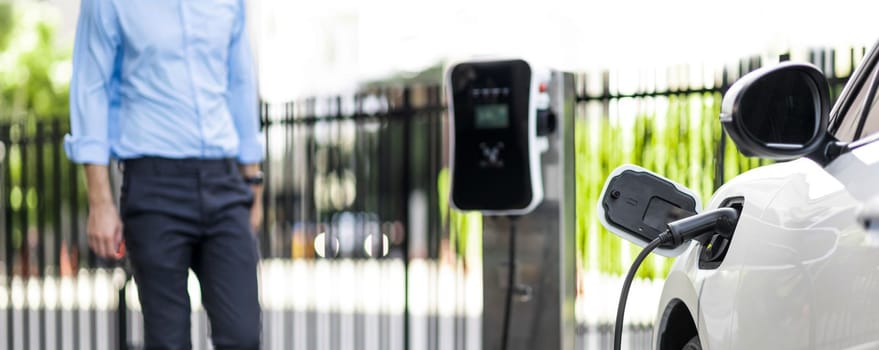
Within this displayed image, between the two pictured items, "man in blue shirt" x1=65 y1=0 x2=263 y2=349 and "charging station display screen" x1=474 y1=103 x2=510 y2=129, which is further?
"charging station display screen" x1=474 y1=103 x2=510 y2=129

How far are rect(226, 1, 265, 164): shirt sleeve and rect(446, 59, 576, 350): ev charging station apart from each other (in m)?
1.04

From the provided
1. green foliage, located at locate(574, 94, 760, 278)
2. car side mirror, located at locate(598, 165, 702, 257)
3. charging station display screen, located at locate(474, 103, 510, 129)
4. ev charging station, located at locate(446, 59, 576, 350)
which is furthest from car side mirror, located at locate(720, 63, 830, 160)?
green foliage, located at locate(574, 94, 760, 278)

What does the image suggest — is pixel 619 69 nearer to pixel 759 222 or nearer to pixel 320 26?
pixel 759 222

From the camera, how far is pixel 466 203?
15.5 feet

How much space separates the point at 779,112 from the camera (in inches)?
82.8

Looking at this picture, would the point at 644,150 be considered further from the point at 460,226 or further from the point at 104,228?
the point at 104,228

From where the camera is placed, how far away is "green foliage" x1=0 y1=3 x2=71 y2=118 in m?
27.3

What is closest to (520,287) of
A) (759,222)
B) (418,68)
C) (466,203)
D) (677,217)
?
(466,203)

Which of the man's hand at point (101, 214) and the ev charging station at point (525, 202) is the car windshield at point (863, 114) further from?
the ev charging station at point (525, 202)

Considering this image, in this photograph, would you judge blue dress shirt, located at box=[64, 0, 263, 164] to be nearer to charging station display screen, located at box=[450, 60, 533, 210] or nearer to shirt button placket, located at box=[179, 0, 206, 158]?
shirt button placket, located at box=[179, 0, 206, 158]

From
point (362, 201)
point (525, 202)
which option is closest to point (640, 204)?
point (525, 202)

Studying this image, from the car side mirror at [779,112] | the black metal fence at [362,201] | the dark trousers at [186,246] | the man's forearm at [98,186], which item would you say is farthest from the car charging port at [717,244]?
the black metal fence at [362,201]

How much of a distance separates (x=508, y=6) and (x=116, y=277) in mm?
21616

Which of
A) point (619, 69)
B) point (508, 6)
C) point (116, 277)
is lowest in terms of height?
point (116, 277)
